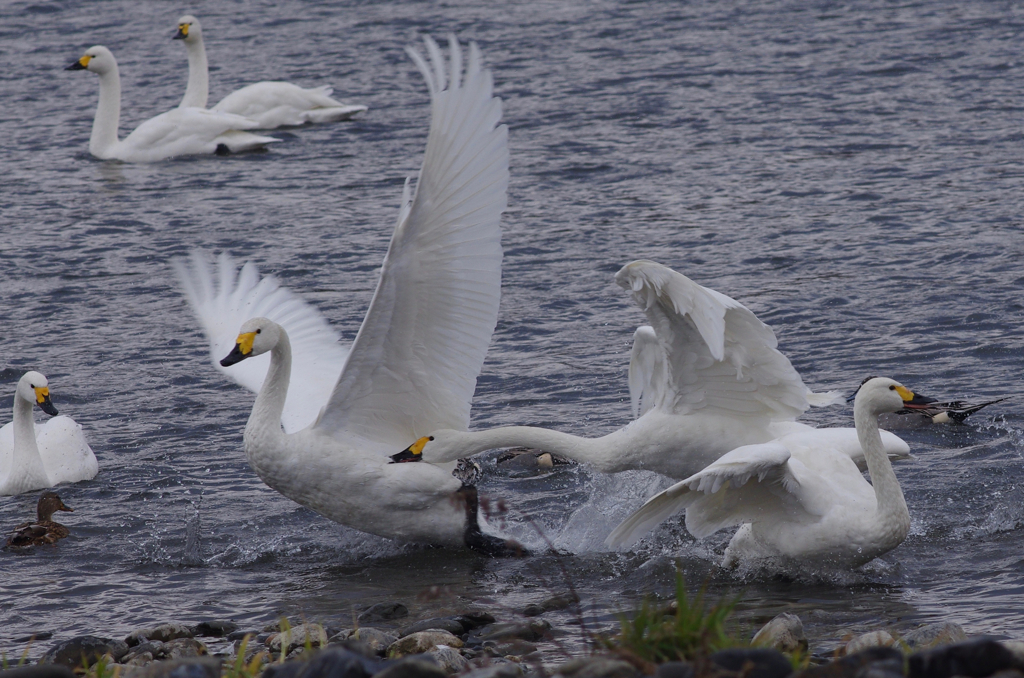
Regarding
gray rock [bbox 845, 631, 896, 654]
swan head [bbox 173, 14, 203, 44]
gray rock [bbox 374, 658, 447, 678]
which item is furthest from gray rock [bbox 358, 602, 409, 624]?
swan head [bbox 173, 14, 203, 44]

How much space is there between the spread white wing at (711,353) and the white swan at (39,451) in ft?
12.3

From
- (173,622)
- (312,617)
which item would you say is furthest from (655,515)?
(173,622)

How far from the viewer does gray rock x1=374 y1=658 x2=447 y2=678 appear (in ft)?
14.4

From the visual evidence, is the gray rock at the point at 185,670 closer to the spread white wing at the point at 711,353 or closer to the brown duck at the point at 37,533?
the spread white wing at the point at 711,353

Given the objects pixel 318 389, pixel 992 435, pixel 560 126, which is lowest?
pixel 992 435

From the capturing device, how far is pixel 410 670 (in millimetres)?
4395

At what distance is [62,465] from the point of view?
326 inches

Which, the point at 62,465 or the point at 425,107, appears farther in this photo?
the point at 425,107

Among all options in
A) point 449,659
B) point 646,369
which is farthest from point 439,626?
point 646,369

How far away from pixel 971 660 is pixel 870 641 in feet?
3.24

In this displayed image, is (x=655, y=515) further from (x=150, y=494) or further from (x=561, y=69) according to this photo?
(x=561, y=69)

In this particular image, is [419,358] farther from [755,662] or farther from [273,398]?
[755,662]

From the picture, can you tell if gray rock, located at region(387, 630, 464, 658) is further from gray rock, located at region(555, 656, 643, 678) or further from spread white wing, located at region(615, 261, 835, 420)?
spread white wing, located at region(615, 261, 835, 420)

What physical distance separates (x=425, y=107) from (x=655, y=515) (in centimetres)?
1112
